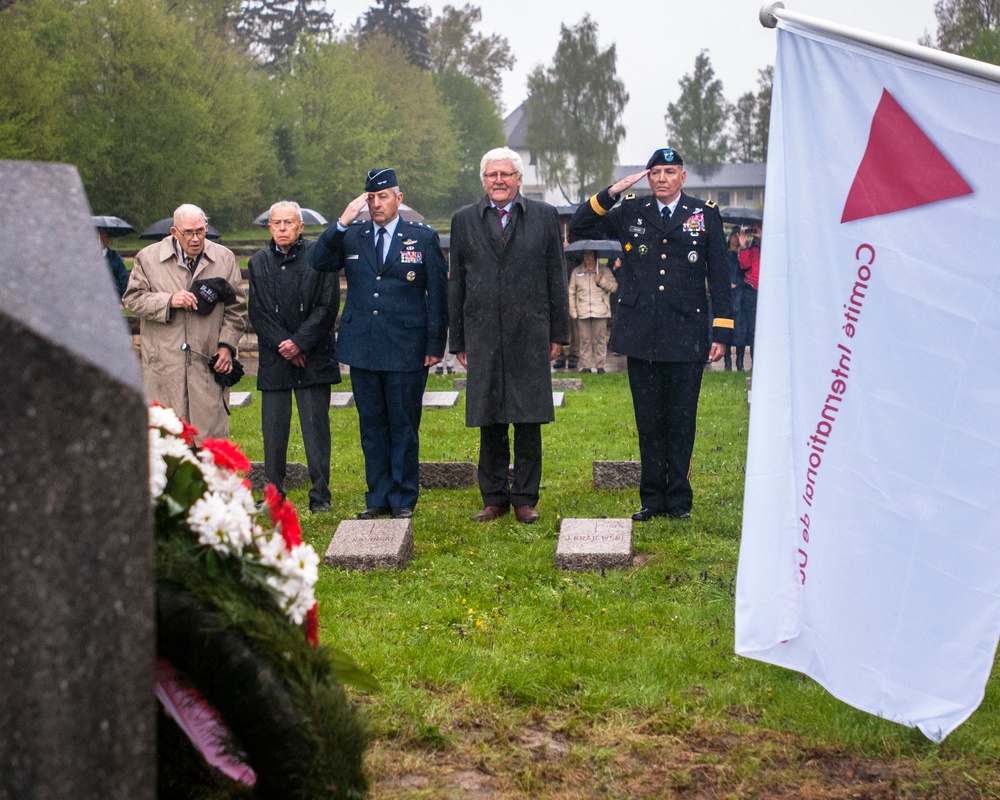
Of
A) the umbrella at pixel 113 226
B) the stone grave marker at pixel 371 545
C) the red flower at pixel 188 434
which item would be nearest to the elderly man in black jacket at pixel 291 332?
the stone grave marker at pixel 371 545

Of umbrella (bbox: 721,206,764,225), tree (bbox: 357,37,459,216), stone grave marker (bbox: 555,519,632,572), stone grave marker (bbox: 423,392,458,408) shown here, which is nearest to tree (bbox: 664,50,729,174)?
tree (bbox: 357,37,459,216)

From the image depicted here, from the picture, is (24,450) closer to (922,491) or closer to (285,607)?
(285,607)

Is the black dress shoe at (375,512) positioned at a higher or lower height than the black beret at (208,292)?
lower

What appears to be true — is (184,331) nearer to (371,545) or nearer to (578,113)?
(371,545)

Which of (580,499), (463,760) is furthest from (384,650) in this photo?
(580,499)

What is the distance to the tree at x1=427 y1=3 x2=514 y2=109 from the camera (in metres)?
101

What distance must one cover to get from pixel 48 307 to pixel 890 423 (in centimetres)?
296

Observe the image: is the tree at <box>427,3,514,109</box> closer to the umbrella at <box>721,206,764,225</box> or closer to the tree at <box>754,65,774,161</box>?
the tree at <box>754,65,774,161</box>

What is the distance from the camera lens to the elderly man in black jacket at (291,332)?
29.4 feet

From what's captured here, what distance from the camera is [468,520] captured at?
8.83 m

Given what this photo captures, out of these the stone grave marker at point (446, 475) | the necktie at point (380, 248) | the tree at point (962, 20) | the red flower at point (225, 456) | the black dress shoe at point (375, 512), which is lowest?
the stone grave marker at point (446, 475)

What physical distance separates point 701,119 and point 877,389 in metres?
102

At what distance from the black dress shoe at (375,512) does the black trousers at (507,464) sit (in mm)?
698

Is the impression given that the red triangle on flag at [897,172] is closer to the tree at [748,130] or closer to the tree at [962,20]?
the tree at [962,20]
